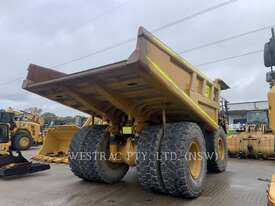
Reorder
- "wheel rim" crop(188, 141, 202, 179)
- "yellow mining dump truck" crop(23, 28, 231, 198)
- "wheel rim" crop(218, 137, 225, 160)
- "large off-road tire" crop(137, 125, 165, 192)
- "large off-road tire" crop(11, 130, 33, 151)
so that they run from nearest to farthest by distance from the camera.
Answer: "yellow mining dump truck" crop(23, 28, 231, 198)
"large off-road tire" crop(137, 125, 165, 192)
"wheel rim" crop(188, 141, 202, 179)
"wheel rim" crop(218, 137, 225, 160)
"large off-road tire" crop(11, 130, 33, 151)

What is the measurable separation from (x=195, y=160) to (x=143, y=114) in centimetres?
117

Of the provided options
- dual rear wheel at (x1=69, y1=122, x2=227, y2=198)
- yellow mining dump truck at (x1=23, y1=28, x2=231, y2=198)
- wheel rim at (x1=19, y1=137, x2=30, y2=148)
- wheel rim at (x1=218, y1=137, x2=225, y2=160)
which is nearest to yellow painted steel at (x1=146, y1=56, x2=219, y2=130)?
yellow mining dump truck at (x1=23, y1=28, x2=231, y2=198)

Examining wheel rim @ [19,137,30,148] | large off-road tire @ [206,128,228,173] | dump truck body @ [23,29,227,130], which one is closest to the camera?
dump truck body @ [23,29,227,130]

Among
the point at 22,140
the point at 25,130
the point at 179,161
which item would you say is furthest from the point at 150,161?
the point at 25,130

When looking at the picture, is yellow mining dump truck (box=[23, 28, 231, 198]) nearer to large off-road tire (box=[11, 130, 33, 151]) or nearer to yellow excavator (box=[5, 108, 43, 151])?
yellow excavator (box=[5, 108, 43, 151])

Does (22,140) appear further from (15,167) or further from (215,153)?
(215,153)

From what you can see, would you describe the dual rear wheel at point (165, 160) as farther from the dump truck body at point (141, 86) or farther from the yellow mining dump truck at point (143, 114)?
the dump truck body at point (141, 86)

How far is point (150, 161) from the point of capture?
4855mm

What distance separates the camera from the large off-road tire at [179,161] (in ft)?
15.4

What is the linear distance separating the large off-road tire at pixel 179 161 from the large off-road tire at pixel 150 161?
8cm

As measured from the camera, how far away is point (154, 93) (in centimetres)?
466

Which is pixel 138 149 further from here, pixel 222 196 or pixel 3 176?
pixel 3 176

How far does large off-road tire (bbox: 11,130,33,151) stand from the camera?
15.2 metres

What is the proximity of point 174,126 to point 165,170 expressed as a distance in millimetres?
712
